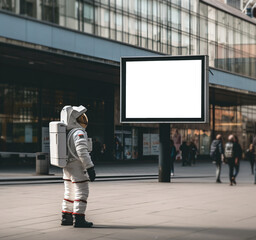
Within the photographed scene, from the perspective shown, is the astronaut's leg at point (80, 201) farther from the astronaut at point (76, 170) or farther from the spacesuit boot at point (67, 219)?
the spacesuit boot at point (67, 219)

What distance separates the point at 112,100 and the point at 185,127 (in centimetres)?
996

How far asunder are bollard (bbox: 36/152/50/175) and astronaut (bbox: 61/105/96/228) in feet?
44.4

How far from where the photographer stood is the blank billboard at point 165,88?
18.0 metres

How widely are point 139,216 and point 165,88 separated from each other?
362 inches

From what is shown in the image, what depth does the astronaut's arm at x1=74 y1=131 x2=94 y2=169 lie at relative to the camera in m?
7.89

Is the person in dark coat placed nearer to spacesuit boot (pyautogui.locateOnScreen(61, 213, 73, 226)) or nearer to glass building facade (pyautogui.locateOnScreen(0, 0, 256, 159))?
A: glass building facade (pyautogui.locateOnScreen(0, 0, 256, 159))

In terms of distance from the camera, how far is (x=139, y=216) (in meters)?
9.34

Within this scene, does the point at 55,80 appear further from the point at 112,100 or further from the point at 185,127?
the point at 185,127

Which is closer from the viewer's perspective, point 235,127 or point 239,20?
point 239,20

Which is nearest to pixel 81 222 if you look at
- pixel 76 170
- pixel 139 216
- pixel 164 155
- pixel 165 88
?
pixel 76 170

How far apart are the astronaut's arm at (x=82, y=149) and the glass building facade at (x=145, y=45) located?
19276mm

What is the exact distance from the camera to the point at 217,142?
1888 cm

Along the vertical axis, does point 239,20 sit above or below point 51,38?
above

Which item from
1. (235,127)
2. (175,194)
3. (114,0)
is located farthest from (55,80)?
(235,127)
